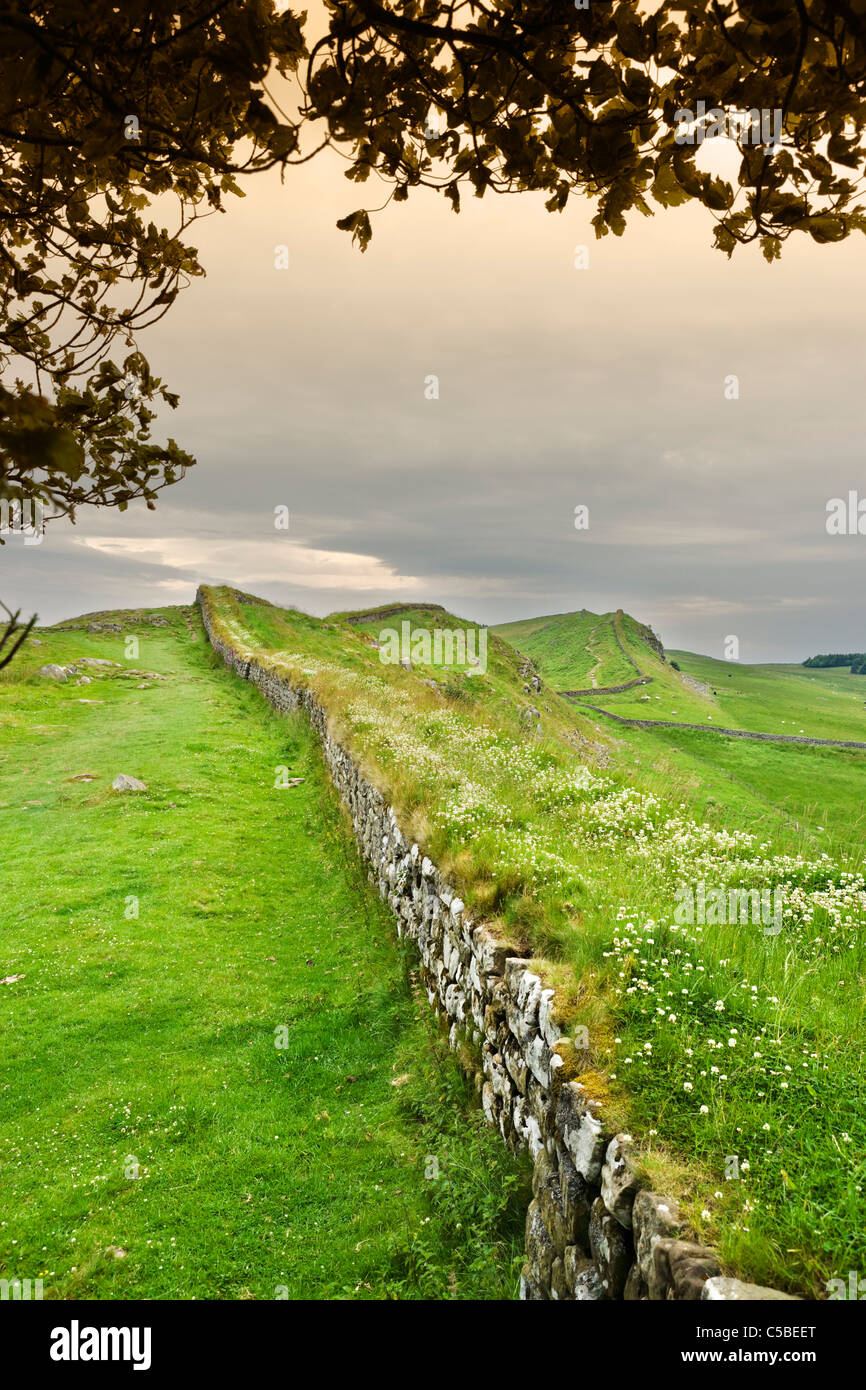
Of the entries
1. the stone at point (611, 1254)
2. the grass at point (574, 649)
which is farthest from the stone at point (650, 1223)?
the grass at point (574, 649)

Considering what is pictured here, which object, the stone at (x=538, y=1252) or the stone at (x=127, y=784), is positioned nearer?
A: the stone at (x=538, y=1252)

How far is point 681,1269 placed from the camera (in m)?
3.05

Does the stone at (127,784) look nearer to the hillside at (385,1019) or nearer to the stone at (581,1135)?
the hillside at (385,1019)

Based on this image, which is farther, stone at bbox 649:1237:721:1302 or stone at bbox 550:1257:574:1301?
stone at bbox 550:1257:574:1301

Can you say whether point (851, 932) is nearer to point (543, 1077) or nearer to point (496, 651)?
point (543, 1077)

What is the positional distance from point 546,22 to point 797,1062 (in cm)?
612

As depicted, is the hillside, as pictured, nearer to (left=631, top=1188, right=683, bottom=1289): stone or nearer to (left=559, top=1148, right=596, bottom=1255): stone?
(left=631, top=1188, right=683, bottom=1289): stone

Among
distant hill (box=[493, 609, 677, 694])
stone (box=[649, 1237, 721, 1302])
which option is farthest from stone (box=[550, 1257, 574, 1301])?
distant hill (box=[493, 609, 677, 694])

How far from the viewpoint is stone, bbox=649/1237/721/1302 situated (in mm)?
2984

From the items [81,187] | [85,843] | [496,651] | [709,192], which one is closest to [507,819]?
[709,192]

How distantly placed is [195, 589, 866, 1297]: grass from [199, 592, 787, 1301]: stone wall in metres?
0.18

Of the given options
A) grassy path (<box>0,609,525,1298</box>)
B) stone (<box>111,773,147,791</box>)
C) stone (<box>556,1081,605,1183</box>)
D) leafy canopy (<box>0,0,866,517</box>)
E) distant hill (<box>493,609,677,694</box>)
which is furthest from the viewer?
distant hill (<box>493,609,677,694</box>)

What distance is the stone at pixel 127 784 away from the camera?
721 inches

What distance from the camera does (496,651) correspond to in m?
69.2
